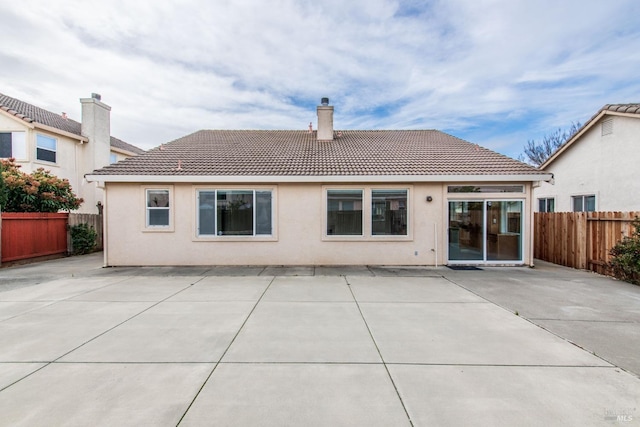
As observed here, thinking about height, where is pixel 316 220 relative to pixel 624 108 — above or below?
below

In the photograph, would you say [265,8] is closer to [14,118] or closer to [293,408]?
[293,408]

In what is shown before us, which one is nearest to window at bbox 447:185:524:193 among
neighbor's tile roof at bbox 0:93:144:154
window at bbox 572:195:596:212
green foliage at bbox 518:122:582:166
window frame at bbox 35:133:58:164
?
window at bbox 572:195:596:212

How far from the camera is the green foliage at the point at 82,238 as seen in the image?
12.4 meters

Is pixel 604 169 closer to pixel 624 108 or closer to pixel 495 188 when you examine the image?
pixel 624 108

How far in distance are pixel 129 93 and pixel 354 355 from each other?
17579 millimetres

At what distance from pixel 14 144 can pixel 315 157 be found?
50.6 ft

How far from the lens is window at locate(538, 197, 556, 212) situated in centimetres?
1467

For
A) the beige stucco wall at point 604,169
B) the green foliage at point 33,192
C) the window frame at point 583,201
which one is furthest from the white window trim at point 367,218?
the green foliage at point 33,192

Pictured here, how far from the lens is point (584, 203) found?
13.0 meters

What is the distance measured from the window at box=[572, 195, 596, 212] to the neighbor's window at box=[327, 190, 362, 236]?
10.2m

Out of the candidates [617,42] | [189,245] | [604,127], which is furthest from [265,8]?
[617,42]

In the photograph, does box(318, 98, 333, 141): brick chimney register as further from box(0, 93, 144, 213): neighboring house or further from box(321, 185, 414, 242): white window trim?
box(0, 93, 144, 213): neighboring house

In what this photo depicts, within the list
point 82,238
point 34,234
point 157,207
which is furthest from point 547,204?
point 34,234

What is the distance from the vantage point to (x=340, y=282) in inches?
299
